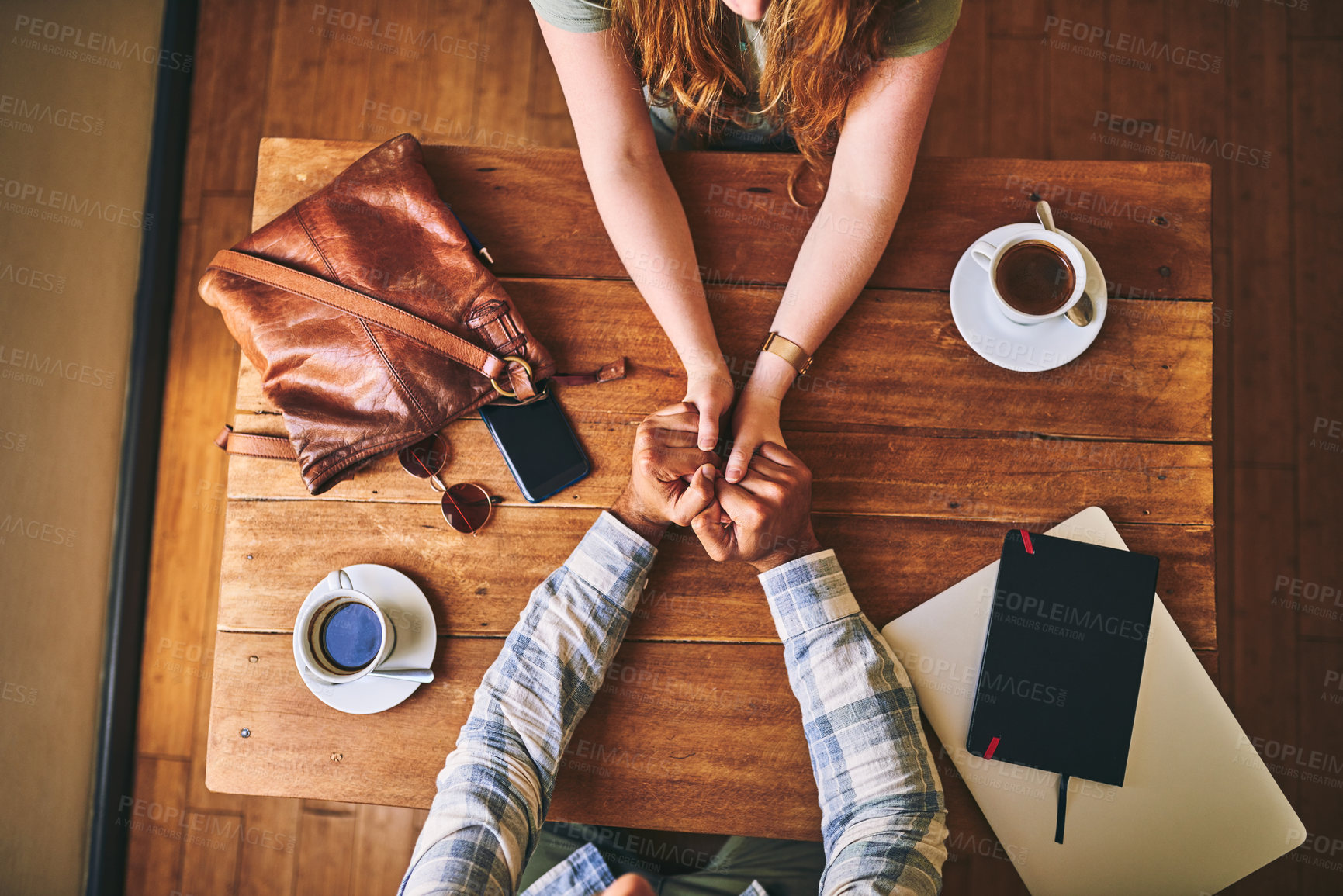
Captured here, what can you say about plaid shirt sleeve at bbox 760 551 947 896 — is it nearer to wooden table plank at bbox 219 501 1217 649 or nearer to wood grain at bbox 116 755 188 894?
wooden table plank at bbox 219 501 1217 649

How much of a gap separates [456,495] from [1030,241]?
34.6 inches

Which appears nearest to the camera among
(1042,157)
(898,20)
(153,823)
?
(898,20)

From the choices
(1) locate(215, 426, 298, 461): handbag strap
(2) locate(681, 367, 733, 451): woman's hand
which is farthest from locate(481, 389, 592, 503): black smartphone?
(1) locate(215, 426, 298, 461): handbag strap

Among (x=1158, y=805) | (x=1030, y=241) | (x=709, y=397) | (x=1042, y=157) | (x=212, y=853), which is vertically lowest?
(x=212, y=853)

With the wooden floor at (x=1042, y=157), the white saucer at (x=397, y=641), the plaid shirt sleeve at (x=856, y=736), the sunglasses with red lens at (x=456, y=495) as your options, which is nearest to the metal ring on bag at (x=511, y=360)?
the sunglasses with red lens at (x=456, y=495)

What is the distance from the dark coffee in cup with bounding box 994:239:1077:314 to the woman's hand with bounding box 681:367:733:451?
1.29 feet

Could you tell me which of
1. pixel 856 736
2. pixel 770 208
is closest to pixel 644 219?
pixel 770 208

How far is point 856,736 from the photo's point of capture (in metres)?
0.90

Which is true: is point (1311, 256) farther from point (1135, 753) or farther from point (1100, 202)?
point (1135, 753)

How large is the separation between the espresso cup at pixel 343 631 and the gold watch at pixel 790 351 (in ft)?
2.12

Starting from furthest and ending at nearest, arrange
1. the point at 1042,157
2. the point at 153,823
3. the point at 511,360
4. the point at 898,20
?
the point at 1042,157 → the point at 153,823 → the point at 511,360 → the point at 898,20

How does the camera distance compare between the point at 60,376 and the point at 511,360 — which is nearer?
the point at 511,360

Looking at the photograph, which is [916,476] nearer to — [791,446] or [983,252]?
[791,446]

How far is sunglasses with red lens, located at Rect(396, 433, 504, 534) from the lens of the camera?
1011 mm
